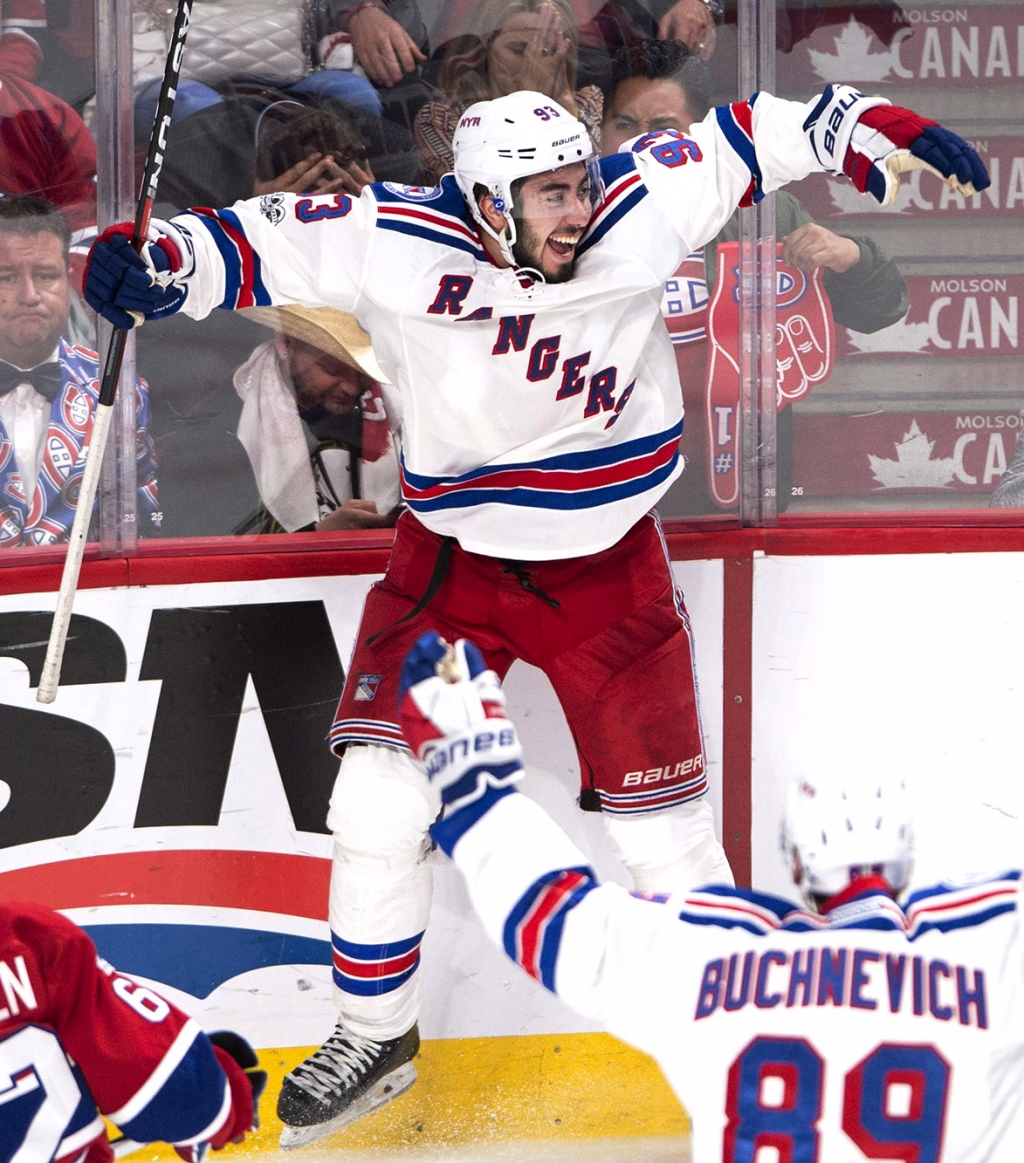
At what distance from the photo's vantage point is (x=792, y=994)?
144 centimetres

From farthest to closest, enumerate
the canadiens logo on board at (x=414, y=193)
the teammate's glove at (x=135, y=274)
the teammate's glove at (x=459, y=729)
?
the canadiens logo on board at (x=414, y=193), the teammate's glove at (x=135, y=274), the teammate's glove at (x=459, y=729)

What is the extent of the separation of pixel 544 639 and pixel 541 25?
112 cm

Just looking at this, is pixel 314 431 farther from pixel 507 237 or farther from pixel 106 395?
pixel 507 237

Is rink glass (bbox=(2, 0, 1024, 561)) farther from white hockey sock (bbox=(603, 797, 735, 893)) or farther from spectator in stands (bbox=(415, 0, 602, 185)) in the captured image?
white hockey sock (bbox=(603, 797, 735, 893))

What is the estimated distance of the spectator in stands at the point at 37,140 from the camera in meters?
2.54

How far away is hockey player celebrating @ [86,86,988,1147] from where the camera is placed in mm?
2279

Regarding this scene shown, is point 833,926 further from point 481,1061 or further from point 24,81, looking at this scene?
point 24,81

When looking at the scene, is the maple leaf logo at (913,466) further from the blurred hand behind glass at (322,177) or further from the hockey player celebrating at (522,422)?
the blurred hand behind glass at (322,177)

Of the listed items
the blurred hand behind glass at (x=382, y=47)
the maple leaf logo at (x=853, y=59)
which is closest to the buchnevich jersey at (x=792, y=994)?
the blurred hand behind glass at (x=382, y=47)

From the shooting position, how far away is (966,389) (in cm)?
281

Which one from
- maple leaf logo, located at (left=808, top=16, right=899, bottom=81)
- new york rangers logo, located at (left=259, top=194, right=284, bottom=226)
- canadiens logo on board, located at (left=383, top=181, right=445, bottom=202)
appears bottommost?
new york rangers logo, located at (left=259, top=194, right=284, bottom=226)

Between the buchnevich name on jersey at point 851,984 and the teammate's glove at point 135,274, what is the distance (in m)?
1.27

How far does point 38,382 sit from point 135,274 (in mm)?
576

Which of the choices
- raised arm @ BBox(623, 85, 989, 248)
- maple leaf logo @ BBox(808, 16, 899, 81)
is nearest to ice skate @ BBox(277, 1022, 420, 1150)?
raised arm @ BBox(623, 85, 989, 248)
